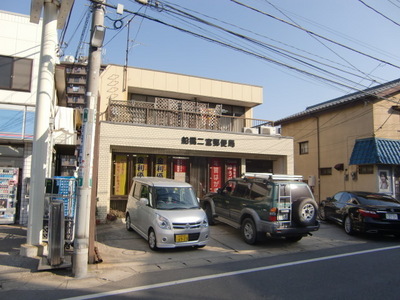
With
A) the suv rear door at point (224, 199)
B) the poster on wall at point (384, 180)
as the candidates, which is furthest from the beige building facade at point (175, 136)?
the poster on wall at point (384, 180)

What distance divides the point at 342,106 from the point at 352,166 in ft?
12.4

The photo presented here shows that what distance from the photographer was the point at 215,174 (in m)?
14.9

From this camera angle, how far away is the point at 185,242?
7.68 meters

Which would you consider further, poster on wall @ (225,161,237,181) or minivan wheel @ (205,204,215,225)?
poster on wall @ (225,161,237,181)

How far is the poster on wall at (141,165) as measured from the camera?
13477mm

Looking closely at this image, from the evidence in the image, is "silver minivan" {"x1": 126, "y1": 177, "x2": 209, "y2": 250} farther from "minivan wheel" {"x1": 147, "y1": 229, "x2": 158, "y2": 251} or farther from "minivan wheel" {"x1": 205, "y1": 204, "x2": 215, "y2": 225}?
"minivan wheel" {"x1": 205, "y1": 204, "x2": 215, "y2": 225}

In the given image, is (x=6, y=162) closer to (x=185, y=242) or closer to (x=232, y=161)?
(x=185, y=242)

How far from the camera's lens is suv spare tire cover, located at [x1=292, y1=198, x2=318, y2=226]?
27.2 feet

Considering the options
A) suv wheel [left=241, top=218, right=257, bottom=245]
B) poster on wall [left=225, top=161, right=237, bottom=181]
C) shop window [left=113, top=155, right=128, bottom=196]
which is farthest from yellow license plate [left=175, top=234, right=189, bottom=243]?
poster on wall [left=225, top=161, right=237, bottom=181]

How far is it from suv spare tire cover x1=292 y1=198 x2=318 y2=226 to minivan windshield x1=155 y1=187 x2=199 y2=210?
2.83 metres

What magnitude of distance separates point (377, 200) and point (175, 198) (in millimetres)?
7099

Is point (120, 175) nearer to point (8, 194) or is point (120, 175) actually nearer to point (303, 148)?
point (8, 194)

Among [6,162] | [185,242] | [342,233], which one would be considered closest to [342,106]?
[342,233]

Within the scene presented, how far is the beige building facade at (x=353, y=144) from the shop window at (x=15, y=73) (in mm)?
14445
